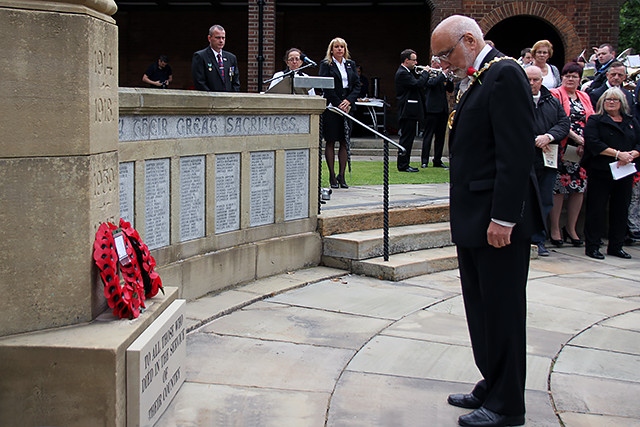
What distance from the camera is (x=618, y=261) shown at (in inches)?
365

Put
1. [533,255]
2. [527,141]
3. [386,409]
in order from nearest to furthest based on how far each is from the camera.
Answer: [527,141] < [386,409] < [533,255]

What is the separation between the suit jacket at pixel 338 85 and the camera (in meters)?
11.1

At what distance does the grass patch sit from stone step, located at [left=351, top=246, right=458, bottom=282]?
322 centimetres

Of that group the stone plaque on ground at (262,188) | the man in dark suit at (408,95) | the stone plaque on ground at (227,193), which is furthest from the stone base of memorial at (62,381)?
the man in dark suit at (408,95)

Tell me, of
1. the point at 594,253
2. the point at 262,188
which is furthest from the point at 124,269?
the point at 594,253

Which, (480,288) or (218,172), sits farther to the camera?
(218,172)

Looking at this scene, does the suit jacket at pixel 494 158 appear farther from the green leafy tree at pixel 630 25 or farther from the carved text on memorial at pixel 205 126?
the green leafy tree at pixel 630 25

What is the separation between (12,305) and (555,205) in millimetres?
7386

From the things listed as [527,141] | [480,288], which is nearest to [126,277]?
[480,288]

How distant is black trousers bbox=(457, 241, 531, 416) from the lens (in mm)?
4066

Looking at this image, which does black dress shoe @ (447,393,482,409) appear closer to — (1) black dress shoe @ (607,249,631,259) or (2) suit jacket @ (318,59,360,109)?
(1) black dress shoe @ (607,249,631,259)

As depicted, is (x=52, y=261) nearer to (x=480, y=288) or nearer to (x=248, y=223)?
(x=480, y=288)

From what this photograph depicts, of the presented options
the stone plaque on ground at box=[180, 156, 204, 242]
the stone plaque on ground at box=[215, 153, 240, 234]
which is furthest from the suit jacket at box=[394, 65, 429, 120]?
the stone plaque on ground at box=[180, 156, 204, 242]

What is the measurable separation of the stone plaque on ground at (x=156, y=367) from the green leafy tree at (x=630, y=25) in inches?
1076
